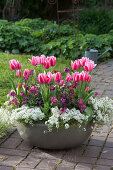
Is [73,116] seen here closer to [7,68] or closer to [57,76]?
[57,76]

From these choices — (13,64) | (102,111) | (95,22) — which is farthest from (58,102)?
(95,22)

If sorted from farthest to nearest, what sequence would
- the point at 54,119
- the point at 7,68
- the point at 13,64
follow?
the point at 7,68 < the point at 13,64 < the point at 54,119

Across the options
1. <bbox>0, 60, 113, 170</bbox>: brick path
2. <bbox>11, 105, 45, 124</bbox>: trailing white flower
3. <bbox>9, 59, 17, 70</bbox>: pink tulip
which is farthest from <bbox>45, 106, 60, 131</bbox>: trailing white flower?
<bbox>9, 59, 17, 70</bbox>: pink tulip

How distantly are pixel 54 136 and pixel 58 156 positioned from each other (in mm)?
215

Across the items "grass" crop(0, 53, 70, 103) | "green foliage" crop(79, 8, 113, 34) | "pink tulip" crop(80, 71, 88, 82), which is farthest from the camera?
"green foliage" crop(79, 8, 113, 34)

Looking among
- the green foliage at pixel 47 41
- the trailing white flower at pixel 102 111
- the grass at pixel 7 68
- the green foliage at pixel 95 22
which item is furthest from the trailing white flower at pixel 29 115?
the green foliage at pixel 95 22

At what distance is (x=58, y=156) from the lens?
11.0ft

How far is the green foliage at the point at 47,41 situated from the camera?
24.8 ft

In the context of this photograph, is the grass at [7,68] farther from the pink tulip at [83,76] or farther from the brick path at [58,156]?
the pink tulip at [83,76]

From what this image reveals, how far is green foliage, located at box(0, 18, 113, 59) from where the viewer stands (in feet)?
24.8

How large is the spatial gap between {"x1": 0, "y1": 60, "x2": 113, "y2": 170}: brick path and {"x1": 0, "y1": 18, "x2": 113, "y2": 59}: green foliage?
12.7ft

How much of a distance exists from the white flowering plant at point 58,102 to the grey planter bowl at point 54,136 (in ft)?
0.21

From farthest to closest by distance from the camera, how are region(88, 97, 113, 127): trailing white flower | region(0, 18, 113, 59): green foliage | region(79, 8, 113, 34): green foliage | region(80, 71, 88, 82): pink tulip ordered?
region(79, 8, 113, 34): green foliage < region(0, 18, 113, 59): green foliage < region(88, 97, 113, 127): trailing white flower < region(80, 71, 88, 82): pink tulip

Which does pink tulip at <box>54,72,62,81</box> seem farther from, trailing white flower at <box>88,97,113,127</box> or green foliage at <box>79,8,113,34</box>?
green foliage at <box>79,8,113,34</box>
